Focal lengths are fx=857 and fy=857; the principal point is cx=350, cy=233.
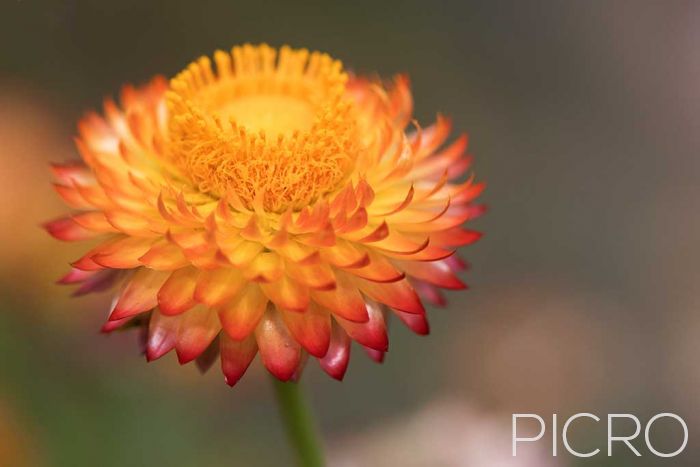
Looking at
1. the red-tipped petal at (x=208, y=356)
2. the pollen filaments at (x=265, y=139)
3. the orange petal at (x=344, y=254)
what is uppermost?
the pollen filaments at (x=265, y=139)

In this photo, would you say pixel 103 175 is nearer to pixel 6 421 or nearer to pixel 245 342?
pixel 245 342

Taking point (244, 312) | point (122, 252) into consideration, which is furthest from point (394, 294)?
point (122, 252)

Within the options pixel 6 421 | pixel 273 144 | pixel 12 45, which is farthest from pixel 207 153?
pixel 12 45

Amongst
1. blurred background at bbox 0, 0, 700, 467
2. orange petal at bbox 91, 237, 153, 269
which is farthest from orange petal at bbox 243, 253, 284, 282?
blurred background at bbox 0, 0, 700, 467

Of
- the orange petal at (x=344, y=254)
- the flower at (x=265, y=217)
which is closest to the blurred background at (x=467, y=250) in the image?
the flower at (x=265, y=217)

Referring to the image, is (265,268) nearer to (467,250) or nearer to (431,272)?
(431,272)

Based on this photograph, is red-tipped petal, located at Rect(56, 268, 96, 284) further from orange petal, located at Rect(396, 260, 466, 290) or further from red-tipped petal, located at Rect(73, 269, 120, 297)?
orange petal, located at Rect(396, 260, 466, 290)

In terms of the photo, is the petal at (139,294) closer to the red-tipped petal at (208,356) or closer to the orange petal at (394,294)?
the red-tipped petal at (208,356)

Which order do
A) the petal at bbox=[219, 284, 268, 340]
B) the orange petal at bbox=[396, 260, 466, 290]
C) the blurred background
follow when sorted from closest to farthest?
the petal at bbox=[219, 284, 268, 340] → the orange petal at bbox=[396, 260, 466, 290] → the blurred background
